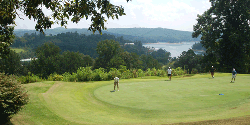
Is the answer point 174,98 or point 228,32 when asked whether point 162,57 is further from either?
point 174,98

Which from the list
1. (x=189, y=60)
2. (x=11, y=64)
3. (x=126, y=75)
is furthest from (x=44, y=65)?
(x=189, y=60)

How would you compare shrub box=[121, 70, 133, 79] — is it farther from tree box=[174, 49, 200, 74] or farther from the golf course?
tree box=[174, 49, 200, 74]

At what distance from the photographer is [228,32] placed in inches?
1478

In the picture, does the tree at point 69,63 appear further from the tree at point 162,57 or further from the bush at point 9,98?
the tree at point 162,57

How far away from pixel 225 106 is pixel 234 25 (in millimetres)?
33841

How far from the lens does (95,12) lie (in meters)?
8.11

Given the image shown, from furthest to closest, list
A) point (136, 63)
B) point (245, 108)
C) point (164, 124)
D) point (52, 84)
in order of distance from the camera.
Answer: point (136, 63) → point (52, 84) → point (245, 108) → point (164, 124)

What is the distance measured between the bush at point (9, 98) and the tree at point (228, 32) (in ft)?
116

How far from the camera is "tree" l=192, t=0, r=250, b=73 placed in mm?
36406

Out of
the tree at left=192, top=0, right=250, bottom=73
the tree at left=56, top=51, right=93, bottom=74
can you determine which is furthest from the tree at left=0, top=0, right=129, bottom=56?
the tree at left=56, top=51, right=93, bottom=74

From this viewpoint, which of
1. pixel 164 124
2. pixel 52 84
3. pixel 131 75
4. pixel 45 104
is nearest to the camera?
pixel 164 124

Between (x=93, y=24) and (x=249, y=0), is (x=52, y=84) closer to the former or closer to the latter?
(x=93, y=24)

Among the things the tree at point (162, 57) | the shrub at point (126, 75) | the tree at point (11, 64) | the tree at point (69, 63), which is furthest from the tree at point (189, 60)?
the tree at point (162, 57)

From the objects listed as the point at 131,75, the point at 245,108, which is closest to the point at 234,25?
the point at 131,75
